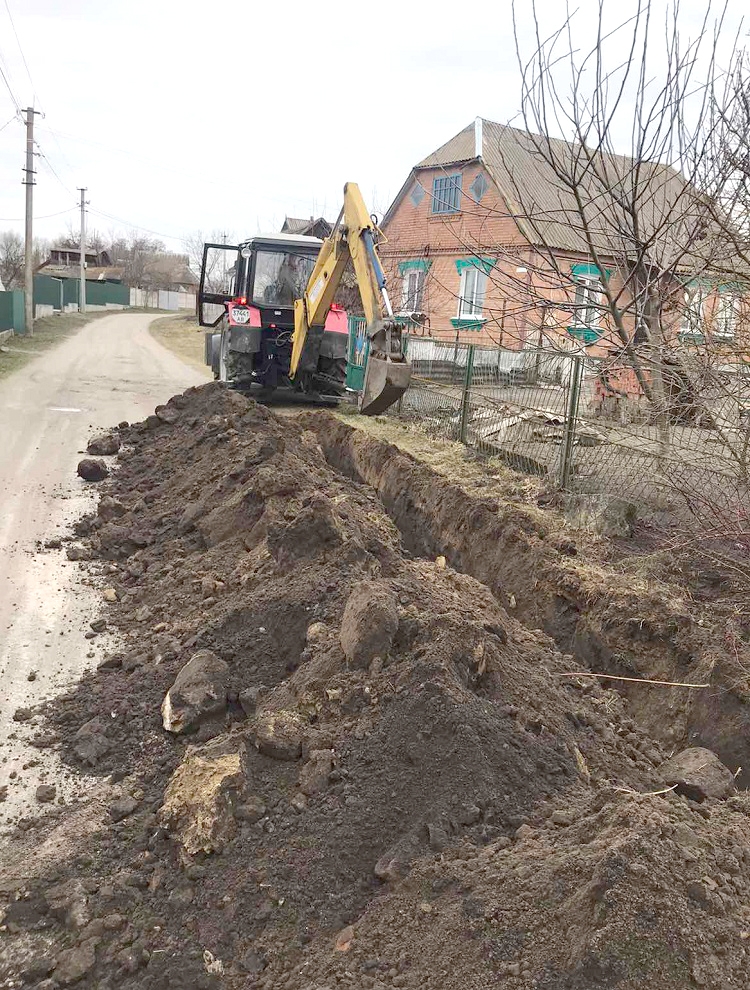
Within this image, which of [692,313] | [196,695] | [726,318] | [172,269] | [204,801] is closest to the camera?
[204,801]

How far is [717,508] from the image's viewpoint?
5.12 meters

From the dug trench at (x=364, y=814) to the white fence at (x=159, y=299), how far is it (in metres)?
69.0

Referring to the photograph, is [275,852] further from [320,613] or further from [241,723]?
[320,613]

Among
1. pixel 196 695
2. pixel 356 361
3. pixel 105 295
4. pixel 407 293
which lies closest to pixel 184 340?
pixel 407 293

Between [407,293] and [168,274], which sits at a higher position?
[168,274]

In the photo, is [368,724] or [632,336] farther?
[632,336]

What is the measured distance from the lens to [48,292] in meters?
45.8

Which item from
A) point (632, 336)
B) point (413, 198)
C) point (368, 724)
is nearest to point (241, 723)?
point (368, 724)

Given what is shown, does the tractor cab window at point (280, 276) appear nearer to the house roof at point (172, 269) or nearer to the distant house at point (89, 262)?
the distant house at point (89, 262)

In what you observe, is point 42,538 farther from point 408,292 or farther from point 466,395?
point 408,292

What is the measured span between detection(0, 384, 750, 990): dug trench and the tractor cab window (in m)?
8.67

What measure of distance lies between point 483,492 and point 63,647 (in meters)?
4.39

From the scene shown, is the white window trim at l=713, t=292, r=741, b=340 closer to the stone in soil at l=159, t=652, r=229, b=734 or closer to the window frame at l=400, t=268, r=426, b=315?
the stone in soil at l=159, t=652, r=229, b=734

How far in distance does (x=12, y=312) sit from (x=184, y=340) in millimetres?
7282
